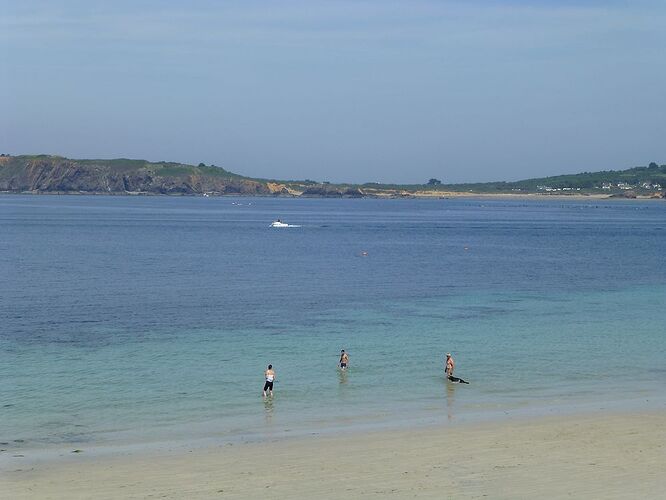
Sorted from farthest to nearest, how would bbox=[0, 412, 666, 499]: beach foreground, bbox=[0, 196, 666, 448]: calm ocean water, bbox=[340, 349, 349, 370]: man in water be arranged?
bbox=[340, 349, 349, 370]: man in water
bbox=[0, 196, 666, 448]: calm ocean water
bbox=[0, 412, 666, 499]: beach foreground

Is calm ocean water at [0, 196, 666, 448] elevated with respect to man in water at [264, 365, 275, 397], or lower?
lower

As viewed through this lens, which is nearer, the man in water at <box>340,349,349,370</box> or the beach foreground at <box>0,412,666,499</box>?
the beach foreground at <box>0,412,666,499</box>

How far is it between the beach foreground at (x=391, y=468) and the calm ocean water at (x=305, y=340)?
7.18 ft

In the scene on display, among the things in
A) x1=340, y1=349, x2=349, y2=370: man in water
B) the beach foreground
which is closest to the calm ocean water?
x1=340, y1=349, x2=349, y2=370: man in water

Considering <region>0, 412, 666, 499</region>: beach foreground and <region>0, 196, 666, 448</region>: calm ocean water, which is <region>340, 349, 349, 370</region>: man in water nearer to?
<region>0, 196, 666, 448</region>: calm ocean water

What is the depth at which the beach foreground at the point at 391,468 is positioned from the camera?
19.8 m

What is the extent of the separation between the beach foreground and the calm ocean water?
2188mm

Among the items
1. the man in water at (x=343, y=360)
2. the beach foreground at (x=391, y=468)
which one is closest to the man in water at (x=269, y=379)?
the man in water at (x=343, y=360)

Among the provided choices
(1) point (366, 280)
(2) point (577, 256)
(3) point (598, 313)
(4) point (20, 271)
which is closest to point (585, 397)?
(3) point (598, 313)

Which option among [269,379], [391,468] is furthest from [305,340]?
[391,468]

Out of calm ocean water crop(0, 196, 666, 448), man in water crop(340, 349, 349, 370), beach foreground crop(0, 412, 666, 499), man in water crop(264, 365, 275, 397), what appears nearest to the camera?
beach foreground crop(0, 412, 666, 499)

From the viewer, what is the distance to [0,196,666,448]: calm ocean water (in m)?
28.2

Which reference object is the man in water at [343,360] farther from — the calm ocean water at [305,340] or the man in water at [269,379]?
the man in water at [269,379]

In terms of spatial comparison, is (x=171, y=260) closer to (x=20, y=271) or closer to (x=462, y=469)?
(x=20, y=271)
